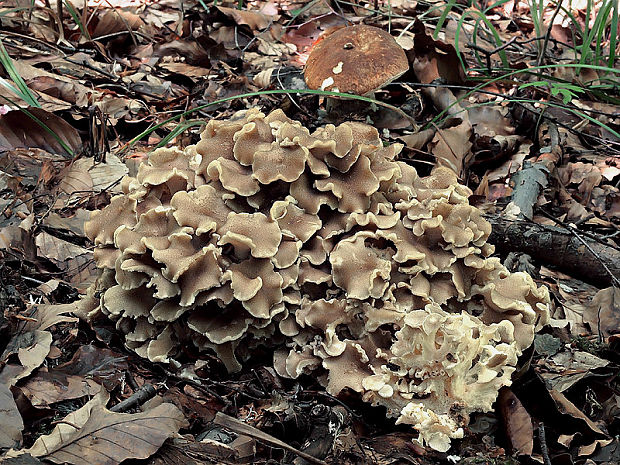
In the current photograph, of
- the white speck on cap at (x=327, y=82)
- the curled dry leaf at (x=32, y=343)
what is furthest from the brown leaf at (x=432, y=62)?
the curled dry leaf at (x=32, y=343)

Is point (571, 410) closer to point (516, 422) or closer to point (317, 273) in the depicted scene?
point (516, 422)

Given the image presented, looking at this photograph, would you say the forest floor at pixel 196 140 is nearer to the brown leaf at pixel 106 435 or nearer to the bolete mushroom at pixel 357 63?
the brown leaf at pixel 106 435

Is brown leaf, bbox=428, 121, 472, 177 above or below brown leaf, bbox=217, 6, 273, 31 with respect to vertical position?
below

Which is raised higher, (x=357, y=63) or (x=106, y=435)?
(x=357, y=63)

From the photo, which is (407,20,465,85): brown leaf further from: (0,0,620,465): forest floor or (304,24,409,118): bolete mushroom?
(304,24,409,118): bolete mushroom

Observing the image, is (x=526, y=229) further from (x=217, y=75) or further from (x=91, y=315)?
(x=217, y=75)

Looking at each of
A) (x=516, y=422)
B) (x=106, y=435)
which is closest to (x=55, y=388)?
(x=106, y=435)

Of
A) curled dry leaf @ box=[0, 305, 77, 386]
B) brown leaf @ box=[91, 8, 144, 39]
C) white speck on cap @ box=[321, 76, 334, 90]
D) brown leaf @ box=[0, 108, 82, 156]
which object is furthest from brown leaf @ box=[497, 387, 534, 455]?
brown leaf @ box=[91, 8, 144, 39]
